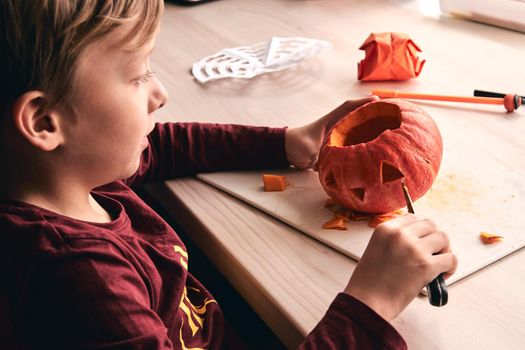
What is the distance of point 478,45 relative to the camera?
1.18m

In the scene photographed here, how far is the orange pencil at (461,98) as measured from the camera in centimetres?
95

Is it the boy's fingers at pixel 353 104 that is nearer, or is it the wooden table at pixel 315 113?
the wooden table at pixel 315 113

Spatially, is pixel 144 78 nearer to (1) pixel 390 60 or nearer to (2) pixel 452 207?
(2) pixel 452 207

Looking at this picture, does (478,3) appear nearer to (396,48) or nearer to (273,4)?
(396,48)

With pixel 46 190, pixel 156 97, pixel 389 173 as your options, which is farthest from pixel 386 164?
pixel 46 190

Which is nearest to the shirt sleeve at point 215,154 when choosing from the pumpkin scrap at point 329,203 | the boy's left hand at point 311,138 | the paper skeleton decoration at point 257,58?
the boy's left hand at point 311,138

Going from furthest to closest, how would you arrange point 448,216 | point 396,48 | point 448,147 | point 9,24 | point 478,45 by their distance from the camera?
point 478,45 → point 396,48 → point 448,147 → point 448,216 → point 9,24

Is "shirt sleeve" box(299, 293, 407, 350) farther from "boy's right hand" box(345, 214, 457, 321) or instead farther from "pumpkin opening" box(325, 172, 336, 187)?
"pumpkin opening" box(325, 172, 336, 187)

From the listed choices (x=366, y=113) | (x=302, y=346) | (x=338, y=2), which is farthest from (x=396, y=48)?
(x=302, y=346)

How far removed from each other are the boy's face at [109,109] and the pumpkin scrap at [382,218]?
0.91ft

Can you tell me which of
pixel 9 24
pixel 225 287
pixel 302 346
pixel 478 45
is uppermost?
pixel 9 24

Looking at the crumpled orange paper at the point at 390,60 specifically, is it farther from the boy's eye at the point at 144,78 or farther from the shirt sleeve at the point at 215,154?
the boy's eye at the point at 144,78

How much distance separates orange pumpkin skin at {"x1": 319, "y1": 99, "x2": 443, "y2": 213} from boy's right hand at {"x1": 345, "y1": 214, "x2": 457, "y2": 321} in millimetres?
79

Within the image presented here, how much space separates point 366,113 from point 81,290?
0.41 metres
